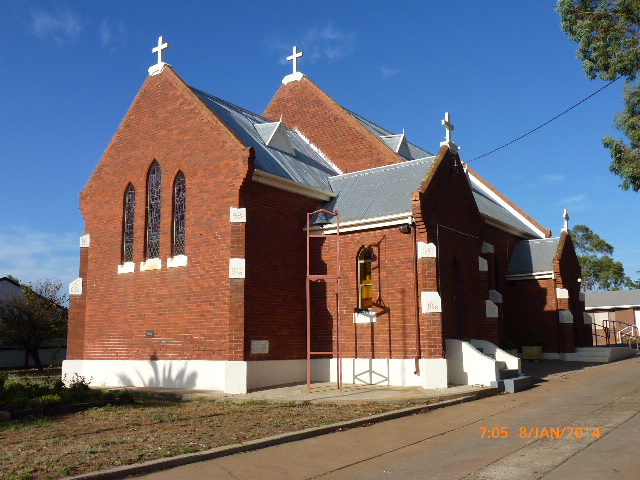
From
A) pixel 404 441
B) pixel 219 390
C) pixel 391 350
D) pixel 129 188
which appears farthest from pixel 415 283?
pixel 129 188

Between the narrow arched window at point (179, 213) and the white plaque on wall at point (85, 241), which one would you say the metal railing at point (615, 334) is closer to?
the narrow arched window at point (179, 213)

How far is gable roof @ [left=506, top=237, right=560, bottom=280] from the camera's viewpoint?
89.1ft

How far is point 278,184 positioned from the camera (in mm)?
19188

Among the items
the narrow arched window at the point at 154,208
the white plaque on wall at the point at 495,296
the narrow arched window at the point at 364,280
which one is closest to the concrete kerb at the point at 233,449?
the narrow arched window at the point at 364,280

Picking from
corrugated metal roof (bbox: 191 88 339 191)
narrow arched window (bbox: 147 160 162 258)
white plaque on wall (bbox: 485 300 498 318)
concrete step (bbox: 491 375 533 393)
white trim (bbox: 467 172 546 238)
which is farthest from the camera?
white trim (bbox: 467 172 546 238)

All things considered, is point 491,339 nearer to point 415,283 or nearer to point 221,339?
point 415,283

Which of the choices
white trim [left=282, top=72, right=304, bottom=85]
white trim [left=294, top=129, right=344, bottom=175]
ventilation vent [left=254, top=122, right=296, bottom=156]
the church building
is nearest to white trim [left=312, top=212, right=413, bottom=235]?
the church building

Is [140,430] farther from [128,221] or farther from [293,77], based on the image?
[293,77]

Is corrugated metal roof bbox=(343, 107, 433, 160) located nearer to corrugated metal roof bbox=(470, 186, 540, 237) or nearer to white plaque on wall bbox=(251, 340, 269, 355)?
corrugated metal roof bbox=(470, 186, 540, 237)

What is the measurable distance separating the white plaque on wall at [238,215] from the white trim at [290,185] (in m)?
1.23

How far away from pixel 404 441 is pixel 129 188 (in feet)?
49.4

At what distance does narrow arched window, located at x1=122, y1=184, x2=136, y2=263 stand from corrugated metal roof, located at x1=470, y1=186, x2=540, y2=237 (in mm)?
15237

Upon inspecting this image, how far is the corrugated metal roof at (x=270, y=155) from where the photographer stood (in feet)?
65.9

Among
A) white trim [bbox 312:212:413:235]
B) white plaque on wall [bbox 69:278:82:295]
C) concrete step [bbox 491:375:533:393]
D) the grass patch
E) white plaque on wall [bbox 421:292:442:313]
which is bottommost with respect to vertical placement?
the grass patch
